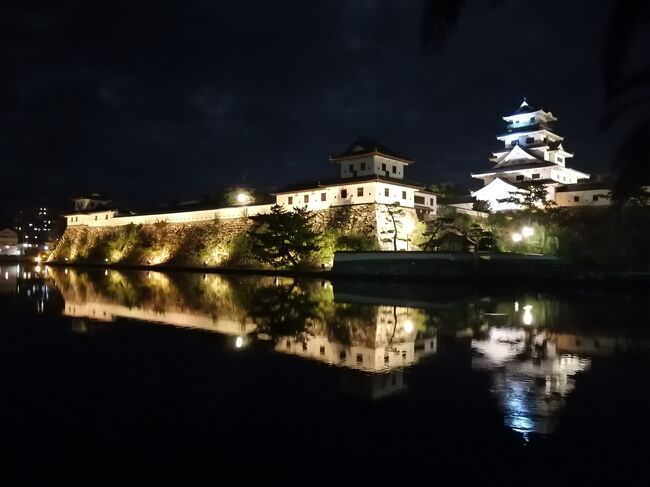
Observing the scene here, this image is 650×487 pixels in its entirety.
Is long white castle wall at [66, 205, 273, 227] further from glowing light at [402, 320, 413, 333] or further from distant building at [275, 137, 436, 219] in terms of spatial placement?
glowing light at [402, 320, 413, 333]

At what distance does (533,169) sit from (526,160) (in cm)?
266

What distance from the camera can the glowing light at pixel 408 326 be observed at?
13.9 m

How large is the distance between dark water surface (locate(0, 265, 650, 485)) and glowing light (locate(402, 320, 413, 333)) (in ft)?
0.20

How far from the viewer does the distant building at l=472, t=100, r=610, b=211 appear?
42.7m

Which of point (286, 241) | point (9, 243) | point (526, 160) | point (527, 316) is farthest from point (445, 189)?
point (9, 243)

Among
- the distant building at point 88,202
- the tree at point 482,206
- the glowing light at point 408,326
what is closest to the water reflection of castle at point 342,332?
the glowing light at point 408,326

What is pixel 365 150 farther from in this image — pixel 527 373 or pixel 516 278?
pixel 527 373

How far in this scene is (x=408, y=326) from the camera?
571 inches

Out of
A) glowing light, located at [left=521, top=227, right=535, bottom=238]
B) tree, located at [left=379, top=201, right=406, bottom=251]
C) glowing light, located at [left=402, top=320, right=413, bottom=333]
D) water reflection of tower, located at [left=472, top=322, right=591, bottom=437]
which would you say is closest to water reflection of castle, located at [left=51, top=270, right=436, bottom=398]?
glowing light, located at [left=402, top=320, right=413, bottom=333]

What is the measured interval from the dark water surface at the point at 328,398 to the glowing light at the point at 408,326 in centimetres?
6

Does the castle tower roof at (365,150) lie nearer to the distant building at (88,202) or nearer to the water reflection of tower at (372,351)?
the water reflection of tower at (372,351)

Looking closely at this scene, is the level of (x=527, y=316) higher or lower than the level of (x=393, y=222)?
lower

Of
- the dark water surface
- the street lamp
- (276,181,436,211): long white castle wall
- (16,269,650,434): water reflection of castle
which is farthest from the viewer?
the street lamp

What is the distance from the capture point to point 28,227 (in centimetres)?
10112
